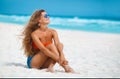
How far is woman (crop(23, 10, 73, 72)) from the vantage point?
7.14 ft

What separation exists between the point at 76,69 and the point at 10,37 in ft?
2.24

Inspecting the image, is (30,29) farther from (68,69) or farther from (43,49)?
(68,69)

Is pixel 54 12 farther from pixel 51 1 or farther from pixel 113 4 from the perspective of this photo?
pixel 113 4

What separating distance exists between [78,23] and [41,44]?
836mm

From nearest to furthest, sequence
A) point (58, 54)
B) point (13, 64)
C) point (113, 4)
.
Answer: point (58, 54)
point (13, 64)
point (113, 4)

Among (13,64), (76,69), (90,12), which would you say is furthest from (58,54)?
(90,12)

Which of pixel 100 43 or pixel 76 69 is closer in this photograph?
pixel 76 69

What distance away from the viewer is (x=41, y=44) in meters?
2.18

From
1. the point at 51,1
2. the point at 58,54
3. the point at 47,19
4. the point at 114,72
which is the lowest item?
the point at 114,72

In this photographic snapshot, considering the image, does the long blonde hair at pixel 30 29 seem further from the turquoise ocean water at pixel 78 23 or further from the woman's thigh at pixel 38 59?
the turquoise ocean water at pixel 78 23

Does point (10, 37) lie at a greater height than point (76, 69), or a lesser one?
greater

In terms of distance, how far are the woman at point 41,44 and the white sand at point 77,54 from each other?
0.08m

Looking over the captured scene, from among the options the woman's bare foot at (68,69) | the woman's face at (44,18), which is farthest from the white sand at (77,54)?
the woman's face at (44,18)

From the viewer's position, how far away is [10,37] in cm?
264
